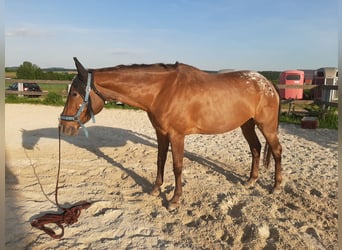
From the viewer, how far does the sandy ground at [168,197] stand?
2789 millimetres

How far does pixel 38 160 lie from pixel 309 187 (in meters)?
4.61

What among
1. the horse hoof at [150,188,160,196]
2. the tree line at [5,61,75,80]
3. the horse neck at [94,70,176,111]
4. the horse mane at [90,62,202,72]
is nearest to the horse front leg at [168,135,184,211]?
the horse hoof at [150,188,160,196]

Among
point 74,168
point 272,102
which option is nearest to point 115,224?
point 74,168

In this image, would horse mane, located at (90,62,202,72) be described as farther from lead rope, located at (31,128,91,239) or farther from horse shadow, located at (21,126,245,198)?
horse shadow, located at (21,126,245,198)

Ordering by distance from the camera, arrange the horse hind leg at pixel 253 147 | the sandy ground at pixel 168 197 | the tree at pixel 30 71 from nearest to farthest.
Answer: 1. the sandy ground at pixel 168 197
2. the horse hind leg at pixel 253 147
3. the tree at pixel 30 71

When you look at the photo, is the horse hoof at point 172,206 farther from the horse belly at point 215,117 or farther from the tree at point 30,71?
the tree at point 30,71

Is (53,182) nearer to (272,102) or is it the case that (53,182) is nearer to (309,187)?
(272,102)

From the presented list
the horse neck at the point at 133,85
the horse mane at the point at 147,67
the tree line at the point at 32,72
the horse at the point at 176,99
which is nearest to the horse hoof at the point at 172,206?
the horse at the point at 176,99

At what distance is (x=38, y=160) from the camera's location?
16.7ft

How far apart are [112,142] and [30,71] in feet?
90.2

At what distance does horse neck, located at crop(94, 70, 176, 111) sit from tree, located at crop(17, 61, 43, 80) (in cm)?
2684

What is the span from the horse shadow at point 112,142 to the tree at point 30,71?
2236cm

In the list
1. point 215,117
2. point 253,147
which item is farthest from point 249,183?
point 215,117

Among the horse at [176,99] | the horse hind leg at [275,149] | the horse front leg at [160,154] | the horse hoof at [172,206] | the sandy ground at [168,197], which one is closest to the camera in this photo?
the sandy ground at [168,197]
